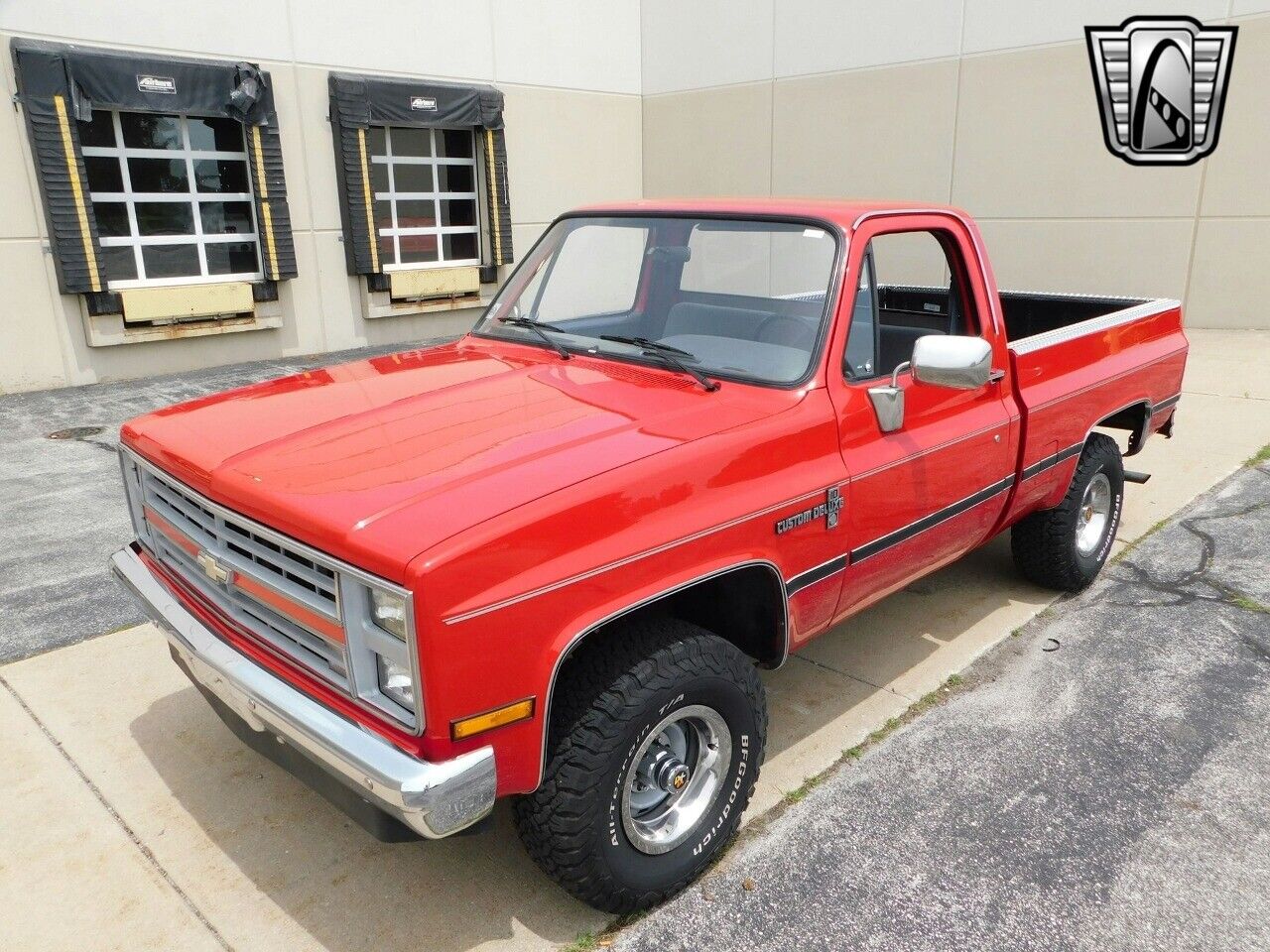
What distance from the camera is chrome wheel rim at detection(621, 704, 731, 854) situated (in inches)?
108

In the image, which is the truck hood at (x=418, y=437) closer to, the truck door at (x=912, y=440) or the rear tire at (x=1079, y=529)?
the truck door at (x=912, y=440)

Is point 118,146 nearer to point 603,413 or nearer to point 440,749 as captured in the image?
point 603,413

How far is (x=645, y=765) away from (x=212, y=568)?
1.37 meters

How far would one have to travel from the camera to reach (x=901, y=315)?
4594mm

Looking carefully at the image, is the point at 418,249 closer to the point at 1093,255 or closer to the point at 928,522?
the point at 1093,255

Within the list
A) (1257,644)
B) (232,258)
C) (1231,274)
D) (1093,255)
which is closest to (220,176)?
(232,258)

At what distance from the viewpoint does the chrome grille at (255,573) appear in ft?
7.95

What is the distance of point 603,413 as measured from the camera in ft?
9.67

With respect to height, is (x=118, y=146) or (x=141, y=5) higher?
(x=141, y=5)

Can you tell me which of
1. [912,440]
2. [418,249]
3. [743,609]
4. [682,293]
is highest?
[682,293]

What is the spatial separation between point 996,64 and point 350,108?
798cm

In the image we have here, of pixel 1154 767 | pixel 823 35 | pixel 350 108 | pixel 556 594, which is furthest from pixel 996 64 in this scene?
pixel 556 594

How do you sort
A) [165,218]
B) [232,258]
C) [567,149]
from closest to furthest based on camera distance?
[165,218] → [232,258] → [567,149]

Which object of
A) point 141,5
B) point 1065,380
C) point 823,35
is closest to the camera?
point 1065,380
